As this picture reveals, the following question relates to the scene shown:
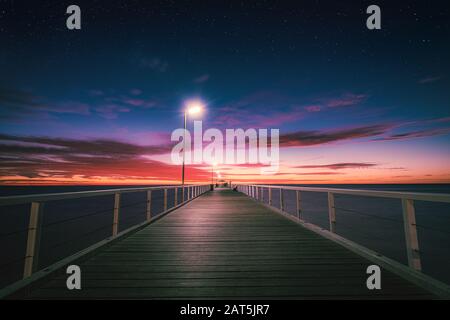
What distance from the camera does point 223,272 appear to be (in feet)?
9.62

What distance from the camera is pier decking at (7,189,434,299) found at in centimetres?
238

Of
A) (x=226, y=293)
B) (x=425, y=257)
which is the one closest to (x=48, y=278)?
(x=226, y=293)

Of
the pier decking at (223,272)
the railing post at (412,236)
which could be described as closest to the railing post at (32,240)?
the pier decking at (223,272)

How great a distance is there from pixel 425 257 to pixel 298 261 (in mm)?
23154

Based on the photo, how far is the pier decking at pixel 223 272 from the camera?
2.38m

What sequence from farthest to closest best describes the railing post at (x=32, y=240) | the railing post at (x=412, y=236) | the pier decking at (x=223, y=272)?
the railing post at (x=412, y=236), the railing post at (x=32, y=240), the pier decking at (x=223, y=272)

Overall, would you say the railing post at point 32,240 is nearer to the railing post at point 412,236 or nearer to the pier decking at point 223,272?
the pier decking at point 223,272

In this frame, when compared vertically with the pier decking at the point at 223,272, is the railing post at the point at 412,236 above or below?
above

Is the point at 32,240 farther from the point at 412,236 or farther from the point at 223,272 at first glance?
the point at 412,236

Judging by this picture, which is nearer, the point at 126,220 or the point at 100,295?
the point at 100,295
